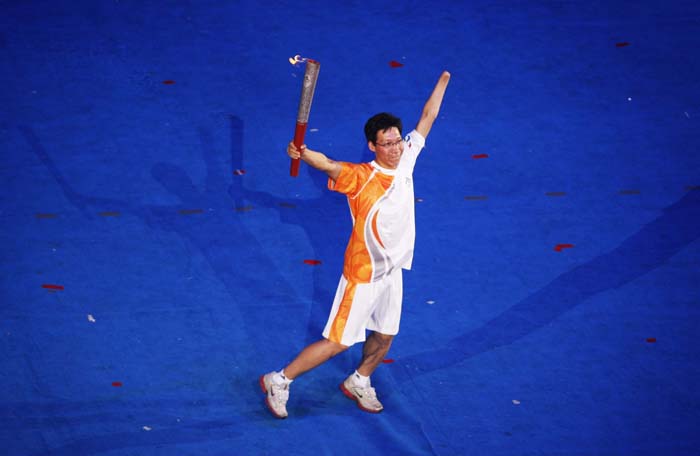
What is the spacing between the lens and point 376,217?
5438 mm

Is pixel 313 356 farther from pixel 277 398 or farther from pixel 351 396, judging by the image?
pixel 351 396

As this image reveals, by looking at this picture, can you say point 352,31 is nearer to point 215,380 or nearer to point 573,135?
point 573,135

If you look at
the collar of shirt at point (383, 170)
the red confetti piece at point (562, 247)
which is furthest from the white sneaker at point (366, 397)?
the red confetti piece at point (562, 247)

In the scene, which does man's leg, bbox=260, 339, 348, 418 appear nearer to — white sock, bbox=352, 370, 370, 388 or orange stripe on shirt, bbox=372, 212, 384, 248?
white sock, bbox=352, 370, 370, 388

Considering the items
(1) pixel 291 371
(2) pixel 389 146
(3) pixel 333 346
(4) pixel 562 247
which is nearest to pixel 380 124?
(2) pixel 389 146

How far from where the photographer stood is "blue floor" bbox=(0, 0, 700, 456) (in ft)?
19.3

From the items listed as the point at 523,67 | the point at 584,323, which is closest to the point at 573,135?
the point at 523,67

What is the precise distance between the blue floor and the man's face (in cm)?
154

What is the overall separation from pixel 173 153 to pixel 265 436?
3.08m

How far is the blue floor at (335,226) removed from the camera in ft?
19.3

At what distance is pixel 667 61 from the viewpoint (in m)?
9.19

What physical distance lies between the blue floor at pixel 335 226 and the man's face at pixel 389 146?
60.5 inches

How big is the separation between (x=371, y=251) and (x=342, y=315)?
17.4 inches

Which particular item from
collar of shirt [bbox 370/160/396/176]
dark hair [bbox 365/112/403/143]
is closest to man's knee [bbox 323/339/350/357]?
collar of shirt [bbox 370/160/396/176]
